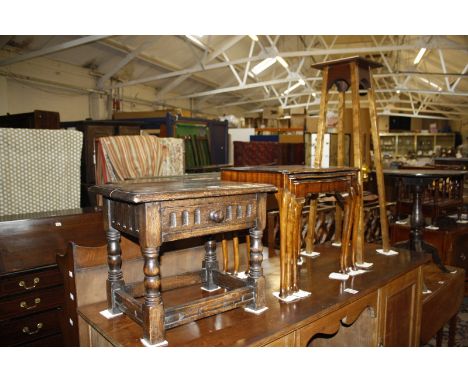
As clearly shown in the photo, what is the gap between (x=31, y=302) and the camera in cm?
237

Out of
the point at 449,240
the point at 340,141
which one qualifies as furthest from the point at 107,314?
the point at 449,240

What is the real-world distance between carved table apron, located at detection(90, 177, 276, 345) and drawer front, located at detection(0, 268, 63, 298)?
1014mm

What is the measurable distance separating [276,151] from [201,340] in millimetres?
5690

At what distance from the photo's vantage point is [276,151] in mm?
6906

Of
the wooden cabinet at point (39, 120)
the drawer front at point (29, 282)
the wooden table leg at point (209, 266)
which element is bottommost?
the drawer front at point (29, 282)

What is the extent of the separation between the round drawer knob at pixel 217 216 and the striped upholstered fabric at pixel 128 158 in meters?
1.75

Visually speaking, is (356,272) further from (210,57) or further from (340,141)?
(210,57)

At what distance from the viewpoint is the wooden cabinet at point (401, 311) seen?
81.0 inches

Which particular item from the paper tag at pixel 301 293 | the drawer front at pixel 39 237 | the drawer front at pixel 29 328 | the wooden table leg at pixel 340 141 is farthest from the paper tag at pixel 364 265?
the drawer front at pixel 29 328

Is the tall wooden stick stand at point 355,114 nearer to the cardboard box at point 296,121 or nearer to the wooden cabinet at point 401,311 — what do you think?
the wooden cabinet at point 401,311

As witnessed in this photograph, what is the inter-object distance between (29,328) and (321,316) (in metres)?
1.80

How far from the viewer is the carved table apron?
4.25ft

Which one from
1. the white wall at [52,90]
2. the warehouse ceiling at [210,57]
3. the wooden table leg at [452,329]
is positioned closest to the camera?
the wooden table leg at [452,329]
